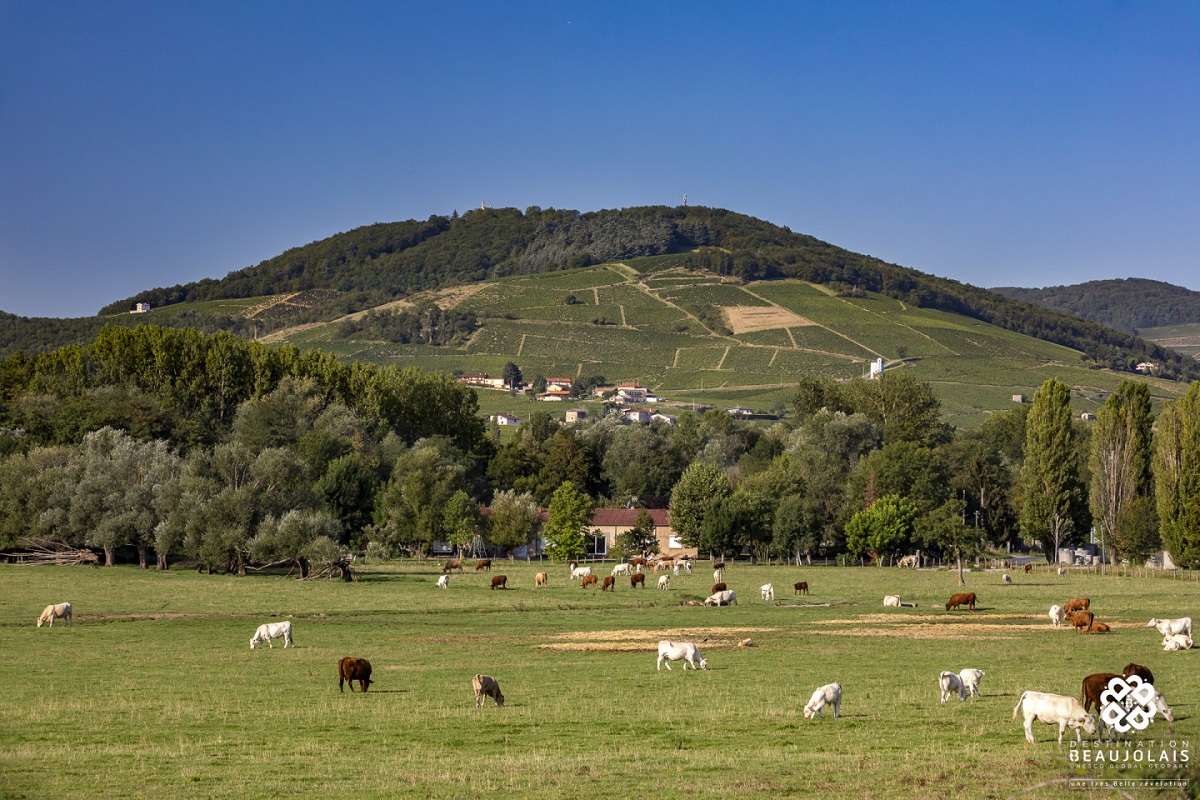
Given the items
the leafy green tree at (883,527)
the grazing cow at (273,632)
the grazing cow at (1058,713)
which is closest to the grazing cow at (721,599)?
the grazing cow at (273,632)

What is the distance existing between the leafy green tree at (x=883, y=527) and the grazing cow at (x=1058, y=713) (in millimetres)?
70016

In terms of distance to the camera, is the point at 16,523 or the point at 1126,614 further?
the point at 16,523

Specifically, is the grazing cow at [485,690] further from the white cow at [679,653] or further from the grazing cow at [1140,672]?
the grazing cow at [1140,672]

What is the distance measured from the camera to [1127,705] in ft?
66.3

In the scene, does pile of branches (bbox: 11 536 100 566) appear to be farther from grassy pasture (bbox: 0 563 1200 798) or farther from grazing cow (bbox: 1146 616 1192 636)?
grazing cow (bbox: 1146 616 1192 636)

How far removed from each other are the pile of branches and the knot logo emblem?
64415 mm

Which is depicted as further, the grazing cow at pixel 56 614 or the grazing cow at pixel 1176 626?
the grazing cow at pixel 56 614

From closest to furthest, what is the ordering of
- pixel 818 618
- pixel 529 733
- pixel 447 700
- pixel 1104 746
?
pixel 1104 746 < pixel 529 733 < pixel 447 700 < pixel 818 618

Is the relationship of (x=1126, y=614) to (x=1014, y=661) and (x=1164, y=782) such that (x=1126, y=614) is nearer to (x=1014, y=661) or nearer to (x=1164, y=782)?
(x=1014, y=661)

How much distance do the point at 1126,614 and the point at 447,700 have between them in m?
32.3

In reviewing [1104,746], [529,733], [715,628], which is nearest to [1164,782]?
[1104,746]

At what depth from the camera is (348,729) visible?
21750 millimetres

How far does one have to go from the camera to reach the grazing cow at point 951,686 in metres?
24.1

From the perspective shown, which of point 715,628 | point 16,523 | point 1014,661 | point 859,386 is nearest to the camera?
point 1014,661
